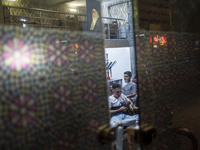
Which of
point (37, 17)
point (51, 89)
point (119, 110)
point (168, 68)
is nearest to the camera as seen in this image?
point (51, 89)

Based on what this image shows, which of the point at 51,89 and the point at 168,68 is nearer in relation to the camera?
the point at 51,89

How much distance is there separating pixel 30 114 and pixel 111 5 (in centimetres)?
640

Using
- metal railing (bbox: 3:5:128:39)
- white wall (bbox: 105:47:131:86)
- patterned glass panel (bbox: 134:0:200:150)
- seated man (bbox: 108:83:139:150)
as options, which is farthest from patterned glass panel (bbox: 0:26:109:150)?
white wall (bbox: 105:47:131:86)

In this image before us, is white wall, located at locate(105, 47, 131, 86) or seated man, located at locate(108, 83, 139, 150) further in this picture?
white wall, located at locate(105, 47, 131, 86)

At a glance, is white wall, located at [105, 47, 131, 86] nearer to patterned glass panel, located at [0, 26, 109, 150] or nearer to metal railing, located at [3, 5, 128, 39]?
metal railing, located at [3, 5, 128, 39]

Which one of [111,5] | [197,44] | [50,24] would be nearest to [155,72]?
[197,44]

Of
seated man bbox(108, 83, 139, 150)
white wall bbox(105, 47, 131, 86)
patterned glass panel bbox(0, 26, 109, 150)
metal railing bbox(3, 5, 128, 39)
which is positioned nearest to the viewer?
patterned glass panel bbox(0, 26, 109, 150)

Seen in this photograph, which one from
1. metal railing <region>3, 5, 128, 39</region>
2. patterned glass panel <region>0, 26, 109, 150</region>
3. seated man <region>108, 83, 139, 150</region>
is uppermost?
metal railing <region>3, 5, 128, 39</region>

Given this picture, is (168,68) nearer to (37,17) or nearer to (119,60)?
(37,17)

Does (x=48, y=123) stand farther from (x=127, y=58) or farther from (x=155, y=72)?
(x=127, y=58)

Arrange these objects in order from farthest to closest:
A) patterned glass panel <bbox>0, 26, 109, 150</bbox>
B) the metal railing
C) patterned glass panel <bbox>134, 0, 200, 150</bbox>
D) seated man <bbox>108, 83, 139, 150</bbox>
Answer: seated man <bbox>108, 83, 139, 150</bbox>
the metal railing
patterned glass panel <bbox>134, 0, 200, 150</bbox>
patterned glass panel <bbox>0, 26, 109, 150</bbox>

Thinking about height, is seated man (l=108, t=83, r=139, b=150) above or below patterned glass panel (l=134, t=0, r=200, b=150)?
below

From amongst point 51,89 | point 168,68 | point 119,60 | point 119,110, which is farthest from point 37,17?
point 119,60

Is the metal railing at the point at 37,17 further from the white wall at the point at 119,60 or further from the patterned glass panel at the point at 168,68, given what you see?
the white wall at the point at 119,60
